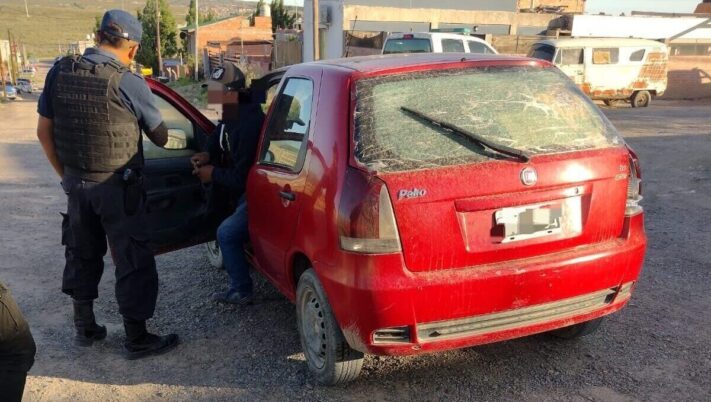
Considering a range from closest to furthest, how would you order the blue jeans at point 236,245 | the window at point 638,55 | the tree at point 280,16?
the blue jeans at point 236,245 → the window at point 638,55 → the tree at point 280,16

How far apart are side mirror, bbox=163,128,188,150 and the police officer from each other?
97 cm

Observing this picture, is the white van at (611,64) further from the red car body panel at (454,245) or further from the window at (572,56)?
the red car body panel at (454,245)

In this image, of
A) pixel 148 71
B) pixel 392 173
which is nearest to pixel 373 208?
pixel 392 173

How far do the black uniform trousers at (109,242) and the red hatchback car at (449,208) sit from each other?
906mm

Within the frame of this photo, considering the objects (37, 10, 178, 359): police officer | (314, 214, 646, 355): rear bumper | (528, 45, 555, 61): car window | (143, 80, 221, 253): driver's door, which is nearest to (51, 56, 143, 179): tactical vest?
(37, 10, 178, 359): police officer

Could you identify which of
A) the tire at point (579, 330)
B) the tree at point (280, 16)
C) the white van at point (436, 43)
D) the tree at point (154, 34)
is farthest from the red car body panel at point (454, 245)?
the tree at point (154, 34)

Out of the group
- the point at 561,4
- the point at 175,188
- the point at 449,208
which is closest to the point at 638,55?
the point at 175,188

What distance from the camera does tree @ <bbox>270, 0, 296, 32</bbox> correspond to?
50825 mm

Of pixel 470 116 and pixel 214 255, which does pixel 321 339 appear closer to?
pixel 470 116

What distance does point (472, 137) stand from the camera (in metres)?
2.85

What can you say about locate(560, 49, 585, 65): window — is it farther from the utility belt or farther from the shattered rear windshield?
the utility belt

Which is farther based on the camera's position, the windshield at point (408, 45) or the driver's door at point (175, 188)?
the windshield at point (408, 45)

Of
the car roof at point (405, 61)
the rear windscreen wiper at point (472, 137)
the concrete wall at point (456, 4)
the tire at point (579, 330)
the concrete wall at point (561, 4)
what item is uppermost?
the concrete wall at point (561, 4)

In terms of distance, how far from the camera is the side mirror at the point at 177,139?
4586mm
